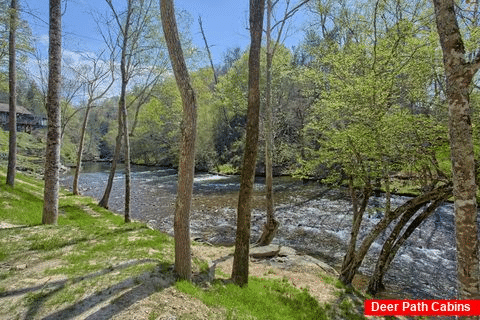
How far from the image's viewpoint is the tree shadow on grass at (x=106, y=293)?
422cm

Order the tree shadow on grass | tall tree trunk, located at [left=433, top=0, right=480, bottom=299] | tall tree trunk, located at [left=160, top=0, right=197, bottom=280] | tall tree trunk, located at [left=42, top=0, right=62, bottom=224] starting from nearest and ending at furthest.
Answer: tall tree trunk, located at [left=433, top=0, right=480, bottom=299] → the tree shadow on grass → tall tree trunk, located at [left=160, top=0, right=197, bottom=280] → tall tree trunk, located at [left=42, top=0, right=62, bottom=224]

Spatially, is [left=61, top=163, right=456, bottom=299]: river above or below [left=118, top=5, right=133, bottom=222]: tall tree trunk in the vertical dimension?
below

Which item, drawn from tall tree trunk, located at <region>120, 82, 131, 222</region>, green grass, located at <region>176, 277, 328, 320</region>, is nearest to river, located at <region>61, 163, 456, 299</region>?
tall tree trunk, located at <region>120, 82, 131, 222</region>

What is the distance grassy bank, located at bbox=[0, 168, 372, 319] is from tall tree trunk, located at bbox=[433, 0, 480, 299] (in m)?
3.53

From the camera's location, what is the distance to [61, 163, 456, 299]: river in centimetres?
1012

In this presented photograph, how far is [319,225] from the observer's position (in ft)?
50.9

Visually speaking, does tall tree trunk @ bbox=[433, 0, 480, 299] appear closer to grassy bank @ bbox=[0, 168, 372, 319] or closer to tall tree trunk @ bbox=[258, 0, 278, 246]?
grassy bank @ bbox=[0, 168, 372, 319]

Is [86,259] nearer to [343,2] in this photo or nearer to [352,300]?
[352,300]

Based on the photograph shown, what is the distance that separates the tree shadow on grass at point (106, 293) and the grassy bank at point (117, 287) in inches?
0.5

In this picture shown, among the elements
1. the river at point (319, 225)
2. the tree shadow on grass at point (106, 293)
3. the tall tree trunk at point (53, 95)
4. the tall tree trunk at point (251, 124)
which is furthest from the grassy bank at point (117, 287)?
the river at point (319, 225)

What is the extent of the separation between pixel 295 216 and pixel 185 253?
1236cm

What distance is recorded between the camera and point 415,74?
852 centimetres

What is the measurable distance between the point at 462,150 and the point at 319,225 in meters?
12.5

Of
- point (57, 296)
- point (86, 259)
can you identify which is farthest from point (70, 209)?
point (57, 296)
